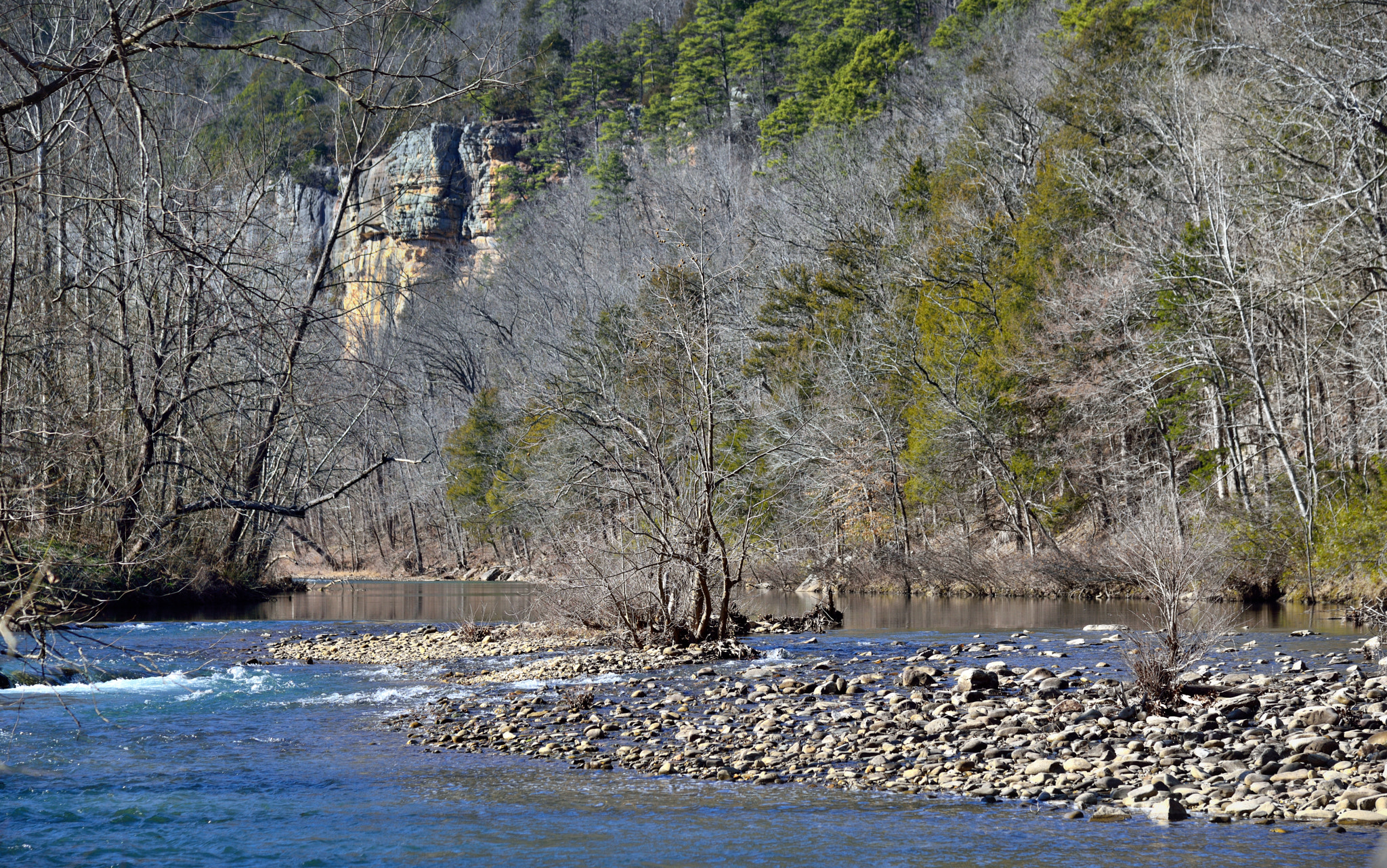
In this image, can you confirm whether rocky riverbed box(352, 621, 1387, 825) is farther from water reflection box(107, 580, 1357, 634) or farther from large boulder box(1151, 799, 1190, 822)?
water reflection box(107, 580, 1357, 634)

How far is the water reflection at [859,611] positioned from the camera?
2039 centimetres

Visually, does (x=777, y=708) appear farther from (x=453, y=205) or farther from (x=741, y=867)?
(x=453, y=205)

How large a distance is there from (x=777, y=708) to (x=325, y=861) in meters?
5.27

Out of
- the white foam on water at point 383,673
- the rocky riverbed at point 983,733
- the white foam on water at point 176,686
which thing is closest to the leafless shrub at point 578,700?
the rocky riverbed at point 983,733

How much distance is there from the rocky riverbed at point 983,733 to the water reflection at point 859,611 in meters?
6.46

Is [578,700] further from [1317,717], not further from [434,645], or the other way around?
[434,645]

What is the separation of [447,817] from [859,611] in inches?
760

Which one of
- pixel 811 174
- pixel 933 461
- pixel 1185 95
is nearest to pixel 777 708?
pixel 1185 95

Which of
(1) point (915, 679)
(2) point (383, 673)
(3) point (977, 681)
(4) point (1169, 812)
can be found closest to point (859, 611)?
(2) point (383, 673)

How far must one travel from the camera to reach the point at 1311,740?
831 centimetres

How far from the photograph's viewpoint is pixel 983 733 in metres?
9.66

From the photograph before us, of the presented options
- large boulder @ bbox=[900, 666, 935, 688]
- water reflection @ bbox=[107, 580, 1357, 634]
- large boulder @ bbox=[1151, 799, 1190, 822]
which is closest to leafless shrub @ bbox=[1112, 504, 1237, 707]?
large boulder @ bbox=[900, 666, 935, 688]

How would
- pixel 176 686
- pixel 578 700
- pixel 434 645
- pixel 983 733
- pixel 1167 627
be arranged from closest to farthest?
1. pixel 983 733
2. pixel 1167 627
3. pixel 578 700
4. pixel 176 686
5. pixel 434 645

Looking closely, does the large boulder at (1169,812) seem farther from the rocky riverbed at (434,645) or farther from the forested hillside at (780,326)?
the rocky riverbed at (434,645)
